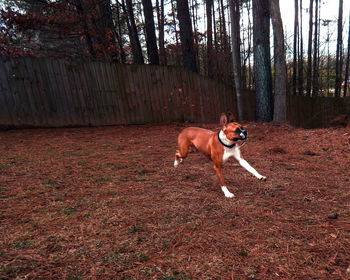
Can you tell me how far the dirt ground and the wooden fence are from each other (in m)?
3.76

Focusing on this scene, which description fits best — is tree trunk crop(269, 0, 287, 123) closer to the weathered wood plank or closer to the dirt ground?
the dirt ground

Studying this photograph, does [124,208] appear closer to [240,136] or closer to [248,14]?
[240,136]

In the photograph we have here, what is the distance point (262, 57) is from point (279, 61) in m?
0.82

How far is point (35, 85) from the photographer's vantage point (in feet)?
27.3

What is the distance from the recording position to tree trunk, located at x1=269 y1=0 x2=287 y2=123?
8.68 meters

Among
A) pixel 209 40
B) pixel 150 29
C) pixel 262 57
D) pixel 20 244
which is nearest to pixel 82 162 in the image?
pixel 20 244


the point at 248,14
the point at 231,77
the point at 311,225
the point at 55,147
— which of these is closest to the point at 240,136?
the point at 311,225

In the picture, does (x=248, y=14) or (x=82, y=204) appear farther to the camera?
(x=248, y=14)

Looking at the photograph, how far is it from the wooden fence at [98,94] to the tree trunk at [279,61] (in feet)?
12.0

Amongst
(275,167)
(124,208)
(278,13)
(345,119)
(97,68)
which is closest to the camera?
(124,208)

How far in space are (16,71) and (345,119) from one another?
1220cm

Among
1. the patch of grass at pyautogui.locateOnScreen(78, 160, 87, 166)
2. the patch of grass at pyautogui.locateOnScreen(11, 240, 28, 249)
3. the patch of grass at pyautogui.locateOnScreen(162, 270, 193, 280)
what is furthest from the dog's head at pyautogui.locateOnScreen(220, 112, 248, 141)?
the patch of grass at pyautogui.locateOnScreen(78, 160, 87, 166)

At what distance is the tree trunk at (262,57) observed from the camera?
30.8 feet

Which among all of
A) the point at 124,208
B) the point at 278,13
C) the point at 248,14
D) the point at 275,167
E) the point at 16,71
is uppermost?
the point at 248,14
